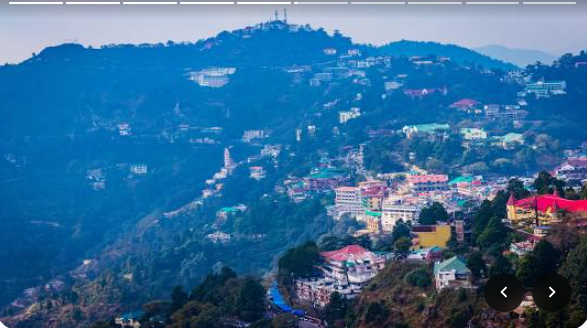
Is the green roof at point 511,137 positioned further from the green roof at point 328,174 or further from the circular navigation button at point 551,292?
the circular navigation button at point 551,292

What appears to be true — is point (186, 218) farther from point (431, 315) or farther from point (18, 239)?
point (431, 315)

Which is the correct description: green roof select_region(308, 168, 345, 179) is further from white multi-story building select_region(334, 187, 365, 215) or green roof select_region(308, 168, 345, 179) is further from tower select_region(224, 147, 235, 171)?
tower select_region(224, 147, 235, 171)

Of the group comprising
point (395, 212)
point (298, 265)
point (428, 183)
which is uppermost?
point (298, 265)

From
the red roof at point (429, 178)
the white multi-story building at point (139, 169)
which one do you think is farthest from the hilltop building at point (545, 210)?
the white multi-story building at point (139, 169)

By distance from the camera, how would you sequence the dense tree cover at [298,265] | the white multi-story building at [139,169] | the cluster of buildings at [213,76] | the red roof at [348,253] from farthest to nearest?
the cluster of buildings at [213,76], the white multi-story building at [139,169], the red roof at [348,253], the dense tree cover at [298,265]

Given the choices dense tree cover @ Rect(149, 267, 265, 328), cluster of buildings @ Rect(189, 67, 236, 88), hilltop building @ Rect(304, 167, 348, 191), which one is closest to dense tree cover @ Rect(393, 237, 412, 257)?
dense tree cover @ Rect(149, 267, 265, 328)

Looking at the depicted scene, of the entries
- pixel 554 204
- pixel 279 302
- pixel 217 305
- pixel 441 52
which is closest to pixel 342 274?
pixel 279 302

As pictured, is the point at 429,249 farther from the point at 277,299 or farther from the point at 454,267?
the point at 454,267
